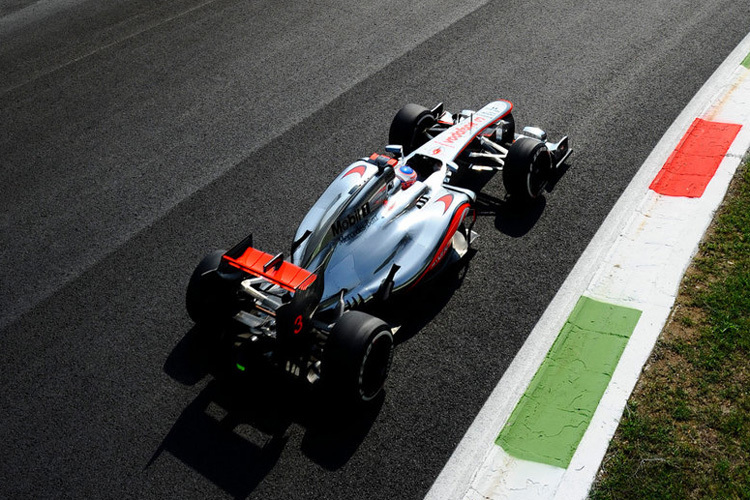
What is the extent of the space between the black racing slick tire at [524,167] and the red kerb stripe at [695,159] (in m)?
1.29

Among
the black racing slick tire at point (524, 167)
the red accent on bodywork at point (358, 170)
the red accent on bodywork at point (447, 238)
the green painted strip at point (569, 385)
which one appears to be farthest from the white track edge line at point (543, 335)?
the red accent on bodywork at point (358, 170)

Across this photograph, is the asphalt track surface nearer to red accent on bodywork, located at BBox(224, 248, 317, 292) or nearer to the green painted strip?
the green painted strip

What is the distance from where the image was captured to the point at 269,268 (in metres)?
5.63

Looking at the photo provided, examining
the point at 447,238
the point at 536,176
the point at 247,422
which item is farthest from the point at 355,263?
the point at 536,176

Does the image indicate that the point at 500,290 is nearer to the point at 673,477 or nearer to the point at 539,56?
the point at 673,477

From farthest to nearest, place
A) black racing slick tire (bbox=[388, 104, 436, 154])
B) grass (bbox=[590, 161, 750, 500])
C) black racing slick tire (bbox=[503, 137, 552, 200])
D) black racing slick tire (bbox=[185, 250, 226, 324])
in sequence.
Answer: black racing slick tire (bbox=[388, 104, 436, 154]) < black racing slick tire (bbox=[503, 137, 552, 200]) < black racing slick tire (bbox=[185, 250, 226, 324]) < grass (bbox=[590, 161, 750, 500])

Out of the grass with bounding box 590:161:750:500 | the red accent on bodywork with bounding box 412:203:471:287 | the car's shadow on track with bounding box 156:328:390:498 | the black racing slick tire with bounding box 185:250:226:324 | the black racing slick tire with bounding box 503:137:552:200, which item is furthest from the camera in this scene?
the black racing slick tire with bounding box 503:137:552:200

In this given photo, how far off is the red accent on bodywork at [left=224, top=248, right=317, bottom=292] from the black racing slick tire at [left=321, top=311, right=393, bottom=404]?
1.43ft

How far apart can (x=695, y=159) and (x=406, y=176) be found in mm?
3444

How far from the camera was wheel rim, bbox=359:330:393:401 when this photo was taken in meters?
5.39

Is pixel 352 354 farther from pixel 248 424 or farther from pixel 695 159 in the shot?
pixel 695 159

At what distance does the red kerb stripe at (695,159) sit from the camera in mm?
7637

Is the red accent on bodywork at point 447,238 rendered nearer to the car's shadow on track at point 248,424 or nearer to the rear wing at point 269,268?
the rear wing at point 269,268

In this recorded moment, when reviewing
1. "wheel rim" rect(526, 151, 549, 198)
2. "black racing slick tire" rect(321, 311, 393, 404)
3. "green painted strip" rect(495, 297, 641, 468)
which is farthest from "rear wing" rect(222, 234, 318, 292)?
"wheel rim" rect(526, 151, 549, 198)
